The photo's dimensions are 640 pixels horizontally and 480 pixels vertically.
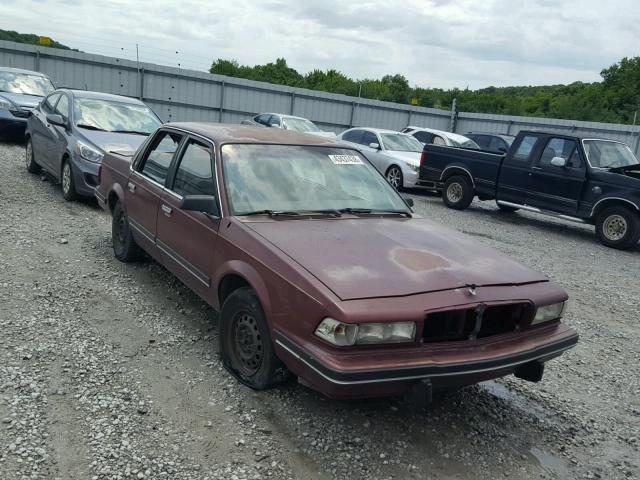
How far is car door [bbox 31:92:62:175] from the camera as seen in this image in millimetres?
8984

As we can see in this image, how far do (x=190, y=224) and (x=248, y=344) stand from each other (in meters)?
1.17

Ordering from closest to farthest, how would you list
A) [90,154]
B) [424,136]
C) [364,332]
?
[364,332], [90,154], [424,136]

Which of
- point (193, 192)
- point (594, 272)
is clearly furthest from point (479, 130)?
point (193, 192)

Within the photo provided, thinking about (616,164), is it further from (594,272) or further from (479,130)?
(479,130)

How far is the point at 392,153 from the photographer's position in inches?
559

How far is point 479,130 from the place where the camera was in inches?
1013

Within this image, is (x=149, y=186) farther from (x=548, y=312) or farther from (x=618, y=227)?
(x=618, y=227)

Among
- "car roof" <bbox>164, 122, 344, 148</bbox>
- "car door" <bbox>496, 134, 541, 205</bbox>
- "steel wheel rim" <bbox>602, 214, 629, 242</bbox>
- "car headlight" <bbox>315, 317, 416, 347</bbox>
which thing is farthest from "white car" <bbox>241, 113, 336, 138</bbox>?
"car headlight" <bbox>315, 317, 416, 347</bbox>

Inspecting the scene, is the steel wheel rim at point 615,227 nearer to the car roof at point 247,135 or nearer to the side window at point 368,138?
the side window at point 368,138

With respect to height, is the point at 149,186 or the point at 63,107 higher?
the point at 63,107

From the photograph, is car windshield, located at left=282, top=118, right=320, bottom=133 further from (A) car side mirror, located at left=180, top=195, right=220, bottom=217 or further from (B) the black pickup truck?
(A) car side mirror, located at left=180, top=195, right=220, bottom=217

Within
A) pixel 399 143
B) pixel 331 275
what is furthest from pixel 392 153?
pixel 331 275

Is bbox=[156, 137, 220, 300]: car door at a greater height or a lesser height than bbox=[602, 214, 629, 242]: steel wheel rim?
greater

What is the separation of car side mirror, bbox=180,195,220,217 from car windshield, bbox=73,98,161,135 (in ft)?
17.1
